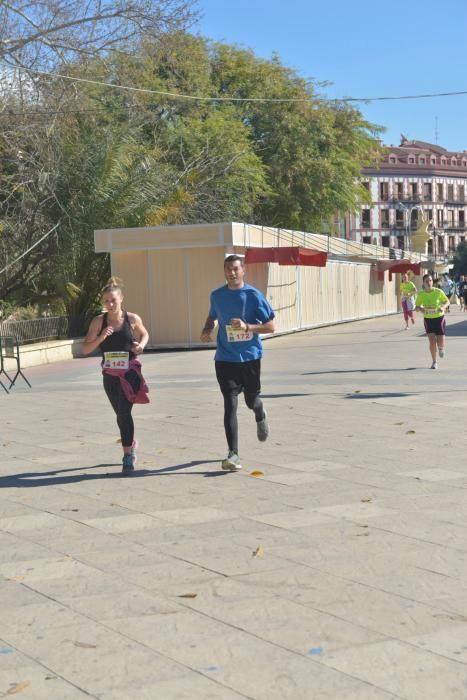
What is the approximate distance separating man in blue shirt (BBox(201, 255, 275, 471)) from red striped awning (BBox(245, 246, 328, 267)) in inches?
776

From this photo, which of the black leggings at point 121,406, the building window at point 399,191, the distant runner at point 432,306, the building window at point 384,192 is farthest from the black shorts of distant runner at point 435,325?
the building window at point 399,191

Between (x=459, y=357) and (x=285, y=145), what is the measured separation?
28.1 m

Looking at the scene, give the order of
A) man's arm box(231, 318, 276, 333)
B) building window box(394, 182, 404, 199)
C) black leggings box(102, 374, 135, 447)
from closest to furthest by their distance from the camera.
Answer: man's arm box(231, 318, 276, 333) → black leggings box(102, 374, 135, 447) → building window box(394, 182, 404, 199)

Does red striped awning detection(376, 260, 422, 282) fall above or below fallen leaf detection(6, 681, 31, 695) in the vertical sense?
above

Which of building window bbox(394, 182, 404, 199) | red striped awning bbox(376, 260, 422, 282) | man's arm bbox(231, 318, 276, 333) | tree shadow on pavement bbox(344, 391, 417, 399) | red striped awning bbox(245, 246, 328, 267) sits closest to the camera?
man's arm bbox(231, 318, 276, 333)

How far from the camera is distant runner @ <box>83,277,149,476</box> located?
8.95 metres

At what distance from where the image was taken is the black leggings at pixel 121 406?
8.91 metres

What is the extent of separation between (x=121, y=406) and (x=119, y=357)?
16.0 inches

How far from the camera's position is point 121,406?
8.98 metres

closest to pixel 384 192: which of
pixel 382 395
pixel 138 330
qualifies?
pixel 382 395

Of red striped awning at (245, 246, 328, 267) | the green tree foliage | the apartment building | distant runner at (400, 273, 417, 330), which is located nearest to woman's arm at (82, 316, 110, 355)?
the green tree foliage

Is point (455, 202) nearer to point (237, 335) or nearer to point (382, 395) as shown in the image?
point (382, 395)

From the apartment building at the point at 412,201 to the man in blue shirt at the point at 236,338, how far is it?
104876mm

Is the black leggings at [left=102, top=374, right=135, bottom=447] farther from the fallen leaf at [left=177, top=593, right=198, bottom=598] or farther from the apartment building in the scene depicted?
the apartment building
